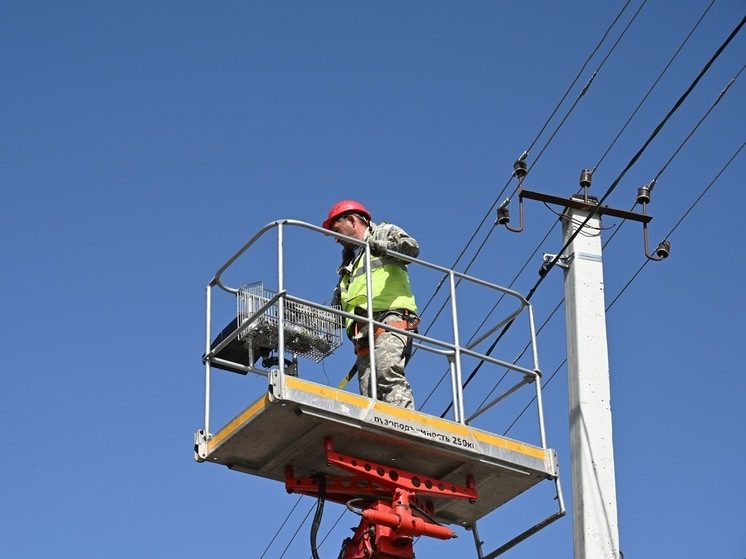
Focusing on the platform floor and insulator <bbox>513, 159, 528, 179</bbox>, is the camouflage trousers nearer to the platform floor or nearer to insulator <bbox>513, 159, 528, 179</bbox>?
the platform floor

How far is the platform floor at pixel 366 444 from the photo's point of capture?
1264 centimetres

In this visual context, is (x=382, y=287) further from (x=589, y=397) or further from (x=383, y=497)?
(x=589, y=397)

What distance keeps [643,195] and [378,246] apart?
4002 mm

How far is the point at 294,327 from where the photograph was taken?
45.1ft

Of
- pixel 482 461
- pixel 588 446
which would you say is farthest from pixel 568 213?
pixel 482 461

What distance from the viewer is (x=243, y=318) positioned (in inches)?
550

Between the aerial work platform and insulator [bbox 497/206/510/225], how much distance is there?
7.19ft

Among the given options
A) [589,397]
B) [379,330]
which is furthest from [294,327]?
[589,397]

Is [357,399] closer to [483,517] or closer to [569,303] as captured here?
[483,517]

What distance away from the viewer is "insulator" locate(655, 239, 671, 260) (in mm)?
16578

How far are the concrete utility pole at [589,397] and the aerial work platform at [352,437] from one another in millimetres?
762

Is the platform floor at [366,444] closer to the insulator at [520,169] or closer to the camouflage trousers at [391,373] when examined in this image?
the camouflage trousers at [391,373]

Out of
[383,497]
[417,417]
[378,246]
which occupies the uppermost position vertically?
[378,246]

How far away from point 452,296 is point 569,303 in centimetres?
214
